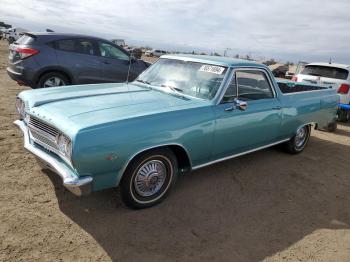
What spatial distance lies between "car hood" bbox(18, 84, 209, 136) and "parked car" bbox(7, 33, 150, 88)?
360cm

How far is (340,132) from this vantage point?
28.5 ft

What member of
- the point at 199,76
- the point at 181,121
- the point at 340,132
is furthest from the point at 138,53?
the point at 340,132

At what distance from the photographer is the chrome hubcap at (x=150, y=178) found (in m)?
3.76

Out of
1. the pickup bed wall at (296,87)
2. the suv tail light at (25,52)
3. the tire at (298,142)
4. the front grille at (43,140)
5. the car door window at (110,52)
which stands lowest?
the tire at (298,142)

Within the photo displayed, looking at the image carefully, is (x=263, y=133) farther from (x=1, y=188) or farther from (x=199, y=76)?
(x=1, y=188)

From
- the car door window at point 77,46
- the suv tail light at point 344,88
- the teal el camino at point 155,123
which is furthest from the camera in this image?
the suv tail light at point 344,88

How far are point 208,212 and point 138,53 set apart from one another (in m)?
Result: 5.20

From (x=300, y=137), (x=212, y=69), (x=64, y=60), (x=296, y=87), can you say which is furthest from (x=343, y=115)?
(x=64, y=60)

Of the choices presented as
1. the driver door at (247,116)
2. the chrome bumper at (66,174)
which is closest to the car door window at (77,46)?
the driver door at (247,116)

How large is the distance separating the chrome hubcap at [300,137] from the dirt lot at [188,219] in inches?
41.2

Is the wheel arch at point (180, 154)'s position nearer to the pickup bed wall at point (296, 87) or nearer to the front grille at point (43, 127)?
the front grille at point (43, 127)

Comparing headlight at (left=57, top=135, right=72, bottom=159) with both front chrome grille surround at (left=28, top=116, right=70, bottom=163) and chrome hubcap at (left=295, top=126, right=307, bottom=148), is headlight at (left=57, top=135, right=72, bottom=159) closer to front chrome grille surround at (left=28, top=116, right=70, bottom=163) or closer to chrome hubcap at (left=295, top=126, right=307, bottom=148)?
front chrome grille surround at (left=28, top=116, right=70, bottom=163)

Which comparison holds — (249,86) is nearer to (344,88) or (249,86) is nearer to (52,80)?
(52,80)

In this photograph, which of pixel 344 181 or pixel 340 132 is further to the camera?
pixel 340 132
